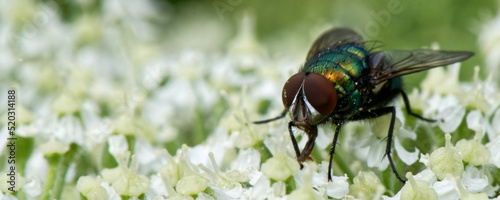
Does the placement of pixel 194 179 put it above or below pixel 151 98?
below

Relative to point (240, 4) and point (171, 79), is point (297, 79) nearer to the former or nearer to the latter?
point (171, 79)

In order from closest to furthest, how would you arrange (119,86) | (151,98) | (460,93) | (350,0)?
(460,93) < (151,98) < (119,86) < (350,0)

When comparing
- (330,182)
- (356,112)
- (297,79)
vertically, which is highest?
(297,79)

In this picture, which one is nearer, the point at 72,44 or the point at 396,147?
the point at 396,147

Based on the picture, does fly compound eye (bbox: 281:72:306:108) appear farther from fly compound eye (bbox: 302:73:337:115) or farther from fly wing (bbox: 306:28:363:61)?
fly wing (bbox: 306:28:363:61)

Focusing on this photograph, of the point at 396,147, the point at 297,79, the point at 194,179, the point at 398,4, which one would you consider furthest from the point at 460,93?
the point at 398,4

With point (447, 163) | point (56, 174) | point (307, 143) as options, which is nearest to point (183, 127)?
point (56, 174)

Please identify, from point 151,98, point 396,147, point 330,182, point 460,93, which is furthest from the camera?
point 151,98
